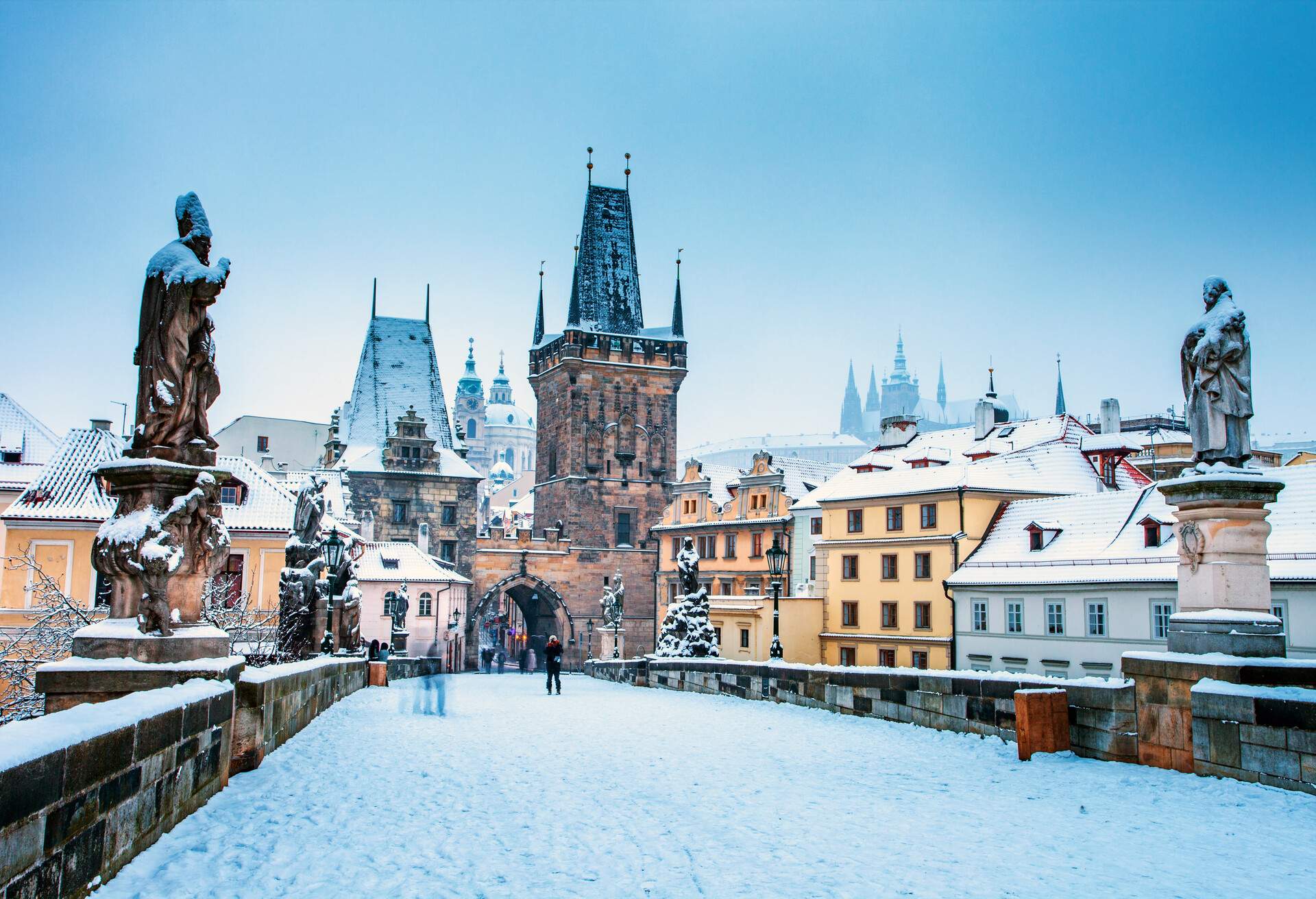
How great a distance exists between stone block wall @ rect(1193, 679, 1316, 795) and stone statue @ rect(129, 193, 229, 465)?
721 cm

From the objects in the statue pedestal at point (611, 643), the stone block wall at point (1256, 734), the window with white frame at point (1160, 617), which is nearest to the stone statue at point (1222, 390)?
the stone block wall at point (1256, 734)

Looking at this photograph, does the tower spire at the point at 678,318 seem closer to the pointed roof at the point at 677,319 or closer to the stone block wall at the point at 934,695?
the pointed roof at the point at 677,319

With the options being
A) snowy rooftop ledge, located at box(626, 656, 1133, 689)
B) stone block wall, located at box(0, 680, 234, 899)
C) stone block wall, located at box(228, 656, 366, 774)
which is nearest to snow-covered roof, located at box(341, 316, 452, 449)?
snowy rooftop ledge, located at box(626, 656, 1133, 689)

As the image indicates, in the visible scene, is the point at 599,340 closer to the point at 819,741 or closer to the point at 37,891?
the point at 819,741

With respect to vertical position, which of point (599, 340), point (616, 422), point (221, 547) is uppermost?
point (599, 340)

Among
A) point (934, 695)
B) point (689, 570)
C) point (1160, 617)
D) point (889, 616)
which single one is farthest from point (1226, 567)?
point (889, 616)

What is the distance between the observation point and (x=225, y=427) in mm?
77312

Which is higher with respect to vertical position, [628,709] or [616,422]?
[616,422]

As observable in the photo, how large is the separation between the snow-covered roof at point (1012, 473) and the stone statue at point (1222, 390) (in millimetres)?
28496

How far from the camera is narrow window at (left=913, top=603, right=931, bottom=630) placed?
3790 cm

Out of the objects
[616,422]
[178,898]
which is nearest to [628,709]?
[178,898]

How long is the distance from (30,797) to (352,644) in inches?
762

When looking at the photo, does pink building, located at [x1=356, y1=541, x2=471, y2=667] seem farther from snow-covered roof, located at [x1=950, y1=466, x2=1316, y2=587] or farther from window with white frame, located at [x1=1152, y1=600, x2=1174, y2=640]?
window with white frame, located at [x1=1152, y1=600, x2=1174, y2=640]

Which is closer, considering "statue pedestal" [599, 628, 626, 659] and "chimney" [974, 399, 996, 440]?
"statue pedestal" [599, 628, 626, 659]
